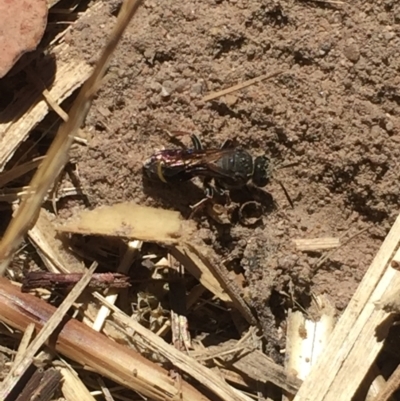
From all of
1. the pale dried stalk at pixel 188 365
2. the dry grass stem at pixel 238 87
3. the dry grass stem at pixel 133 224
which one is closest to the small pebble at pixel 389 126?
the dry grass stem at pixel 238 87

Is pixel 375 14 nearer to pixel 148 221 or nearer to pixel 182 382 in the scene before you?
pixel 148 221

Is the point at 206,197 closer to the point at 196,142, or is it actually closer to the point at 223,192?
the point at 223,192

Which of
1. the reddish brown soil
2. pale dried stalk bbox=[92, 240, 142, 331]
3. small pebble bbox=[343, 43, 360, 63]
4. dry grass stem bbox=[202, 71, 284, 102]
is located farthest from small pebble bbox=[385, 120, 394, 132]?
pale dried stalk bbox=[92, 240, 142, 331]

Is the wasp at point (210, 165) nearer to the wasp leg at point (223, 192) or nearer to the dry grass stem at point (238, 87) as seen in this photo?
the wasp leg at point (223, 192)

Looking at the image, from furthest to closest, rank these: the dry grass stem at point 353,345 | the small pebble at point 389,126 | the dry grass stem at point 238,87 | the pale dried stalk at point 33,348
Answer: the dry grass stem at point 238,87, the small pebble at point 389,126, the pale dried stalk at point 33,348, the dry grass stem at point 353,345

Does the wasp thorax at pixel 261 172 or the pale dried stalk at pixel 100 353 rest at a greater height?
the wasp thorax at pixel 261 172

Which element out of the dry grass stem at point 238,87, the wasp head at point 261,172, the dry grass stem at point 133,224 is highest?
the dry grass stem at point 238,87

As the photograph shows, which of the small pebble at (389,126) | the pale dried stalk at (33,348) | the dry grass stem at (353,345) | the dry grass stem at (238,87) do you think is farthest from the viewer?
the dry grass stem at (238,87)

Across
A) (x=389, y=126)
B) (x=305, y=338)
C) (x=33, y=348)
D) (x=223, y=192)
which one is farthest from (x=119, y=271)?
(x=389, y=126)

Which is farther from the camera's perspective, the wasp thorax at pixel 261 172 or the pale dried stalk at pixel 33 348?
the wasp thorax at pixel 261 172

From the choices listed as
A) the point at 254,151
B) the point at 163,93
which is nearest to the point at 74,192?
the point at 163,93
